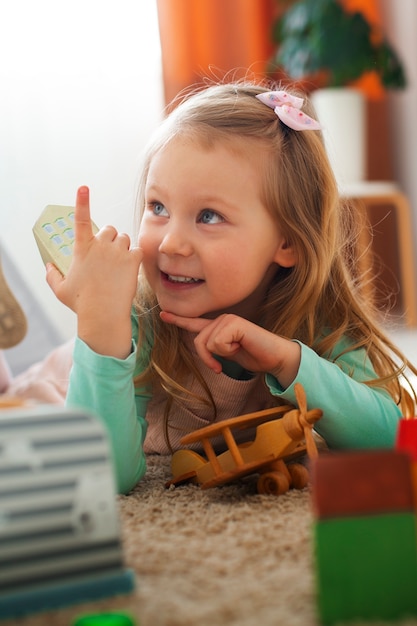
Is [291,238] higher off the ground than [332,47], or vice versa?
[332,47]

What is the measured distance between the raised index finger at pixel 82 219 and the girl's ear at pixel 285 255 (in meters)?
0.27

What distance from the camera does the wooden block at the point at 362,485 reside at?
0.57m

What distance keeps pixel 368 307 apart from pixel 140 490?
47cm

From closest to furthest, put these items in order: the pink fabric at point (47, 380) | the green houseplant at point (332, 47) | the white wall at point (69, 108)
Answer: the pink fabric at point (47, 380) < the white wall at point (69, 108) < the green houseplant at point (332, 47)

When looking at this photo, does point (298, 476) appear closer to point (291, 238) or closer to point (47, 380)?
point (291, 238)

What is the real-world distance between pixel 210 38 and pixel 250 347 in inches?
78.0

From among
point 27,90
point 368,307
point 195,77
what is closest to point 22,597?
point 368,307

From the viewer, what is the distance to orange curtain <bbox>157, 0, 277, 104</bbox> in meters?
2.64


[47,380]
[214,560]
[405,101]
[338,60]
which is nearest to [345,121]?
[338,60]

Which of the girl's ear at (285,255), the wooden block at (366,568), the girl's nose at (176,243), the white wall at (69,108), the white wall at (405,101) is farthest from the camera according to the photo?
the white wall at (405,101)

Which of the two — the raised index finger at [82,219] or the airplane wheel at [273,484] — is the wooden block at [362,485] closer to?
the airplane wheel at [273,484]

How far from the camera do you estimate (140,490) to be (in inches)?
38.3

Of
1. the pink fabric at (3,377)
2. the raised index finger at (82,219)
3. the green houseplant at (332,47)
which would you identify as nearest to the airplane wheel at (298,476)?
the raised index finger at (82,219)

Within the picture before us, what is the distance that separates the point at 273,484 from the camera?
0.92m
